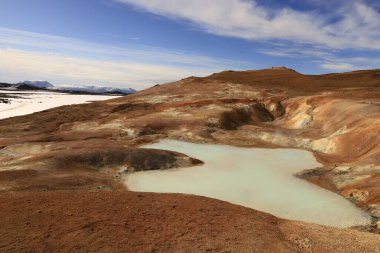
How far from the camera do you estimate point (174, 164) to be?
85.4 feet

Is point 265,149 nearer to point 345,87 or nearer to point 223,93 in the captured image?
point 223,93

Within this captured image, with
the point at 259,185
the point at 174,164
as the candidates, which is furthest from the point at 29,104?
the point at 259,185

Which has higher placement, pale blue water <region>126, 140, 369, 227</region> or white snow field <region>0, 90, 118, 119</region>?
pale blue water <region>126, 140, 369, 227</region>

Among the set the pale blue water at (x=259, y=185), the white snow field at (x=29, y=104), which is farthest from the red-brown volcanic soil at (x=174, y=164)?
the white snow field at (x=29, y=104)

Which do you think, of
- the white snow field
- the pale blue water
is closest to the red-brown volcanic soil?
the pale blue water

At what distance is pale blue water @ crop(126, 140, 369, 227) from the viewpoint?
18406 mm

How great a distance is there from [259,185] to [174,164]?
646 cm

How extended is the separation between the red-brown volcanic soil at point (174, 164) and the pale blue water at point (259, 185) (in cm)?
111

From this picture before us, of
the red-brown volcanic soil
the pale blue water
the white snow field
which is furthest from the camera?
the white snow field

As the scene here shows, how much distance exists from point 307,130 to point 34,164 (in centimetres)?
2703

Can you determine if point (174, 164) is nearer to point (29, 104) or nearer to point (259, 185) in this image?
point (259, 185)

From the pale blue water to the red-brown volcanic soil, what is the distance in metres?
1.11

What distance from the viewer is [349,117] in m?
34.8

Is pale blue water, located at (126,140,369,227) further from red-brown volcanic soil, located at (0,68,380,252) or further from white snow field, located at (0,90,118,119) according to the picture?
white snow field, located at (0,90,118,119)
